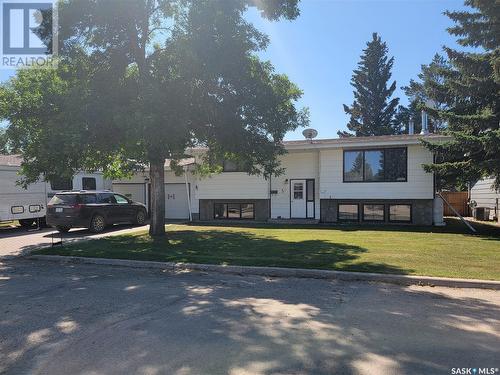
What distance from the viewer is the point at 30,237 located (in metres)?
16.0

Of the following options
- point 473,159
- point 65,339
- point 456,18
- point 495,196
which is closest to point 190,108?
point 65,339

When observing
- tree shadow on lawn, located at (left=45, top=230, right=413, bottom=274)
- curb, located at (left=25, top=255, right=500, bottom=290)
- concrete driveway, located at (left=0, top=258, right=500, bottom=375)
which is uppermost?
tree shadow on lawn, located at (left=45, top=230, right=413, bottom=274)

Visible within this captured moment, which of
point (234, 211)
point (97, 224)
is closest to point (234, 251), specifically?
point (97, 224)

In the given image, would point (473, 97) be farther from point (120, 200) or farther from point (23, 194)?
point (23, 194)

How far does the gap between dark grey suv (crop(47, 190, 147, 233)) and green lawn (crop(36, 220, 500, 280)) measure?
2.79m

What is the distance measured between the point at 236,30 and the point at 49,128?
572 centimetres

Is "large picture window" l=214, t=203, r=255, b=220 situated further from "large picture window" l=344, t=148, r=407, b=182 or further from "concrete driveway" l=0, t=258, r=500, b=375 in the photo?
"concrete driveway" l=0, t=258, r=500, b=375

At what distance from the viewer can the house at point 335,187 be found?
1903cm

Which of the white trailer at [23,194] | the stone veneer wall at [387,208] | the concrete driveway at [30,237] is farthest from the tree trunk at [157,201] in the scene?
the stone veneer wall at [387,208]

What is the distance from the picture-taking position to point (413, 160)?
19.0m

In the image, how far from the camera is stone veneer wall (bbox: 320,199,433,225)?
1906cm

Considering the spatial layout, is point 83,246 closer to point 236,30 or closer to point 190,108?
point 190,108

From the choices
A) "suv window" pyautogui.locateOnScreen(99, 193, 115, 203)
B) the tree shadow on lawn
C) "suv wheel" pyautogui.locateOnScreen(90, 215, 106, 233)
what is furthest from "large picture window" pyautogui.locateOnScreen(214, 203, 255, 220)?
the tree shadow on lawn

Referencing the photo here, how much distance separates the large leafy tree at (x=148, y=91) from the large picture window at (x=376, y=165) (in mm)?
6437
